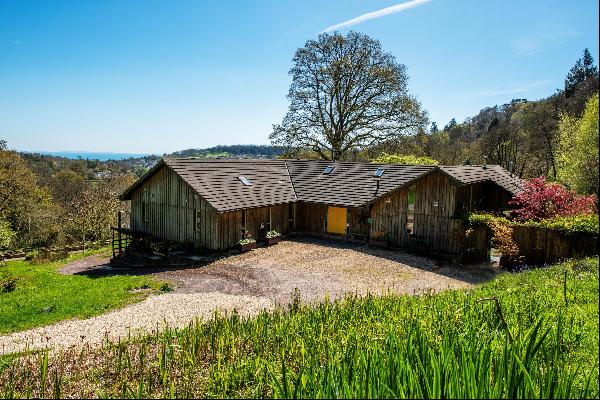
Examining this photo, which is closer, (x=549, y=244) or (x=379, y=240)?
(x=549, y=244)

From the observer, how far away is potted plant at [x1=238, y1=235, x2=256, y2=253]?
2369cm

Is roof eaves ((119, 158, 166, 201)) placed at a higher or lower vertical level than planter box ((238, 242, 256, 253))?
higher

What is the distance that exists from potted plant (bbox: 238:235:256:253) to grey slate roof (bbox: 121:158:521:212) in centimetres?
218

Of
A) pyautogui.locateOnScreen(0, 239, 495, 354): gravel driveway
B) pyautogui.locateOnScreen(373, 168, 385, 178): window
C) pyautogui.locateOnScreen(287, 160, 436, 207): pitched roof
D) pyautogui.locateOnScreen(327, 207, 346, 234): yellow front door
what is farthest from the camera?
pyautogui.locateOnScreen(327, 207, 346, 234): yellow front door

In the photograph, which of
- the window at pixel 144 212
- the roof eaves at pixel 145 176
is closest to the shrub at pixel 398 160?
the roof eaves at pixel 145 176

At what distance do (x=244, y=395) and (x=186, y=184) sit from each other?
778 inches

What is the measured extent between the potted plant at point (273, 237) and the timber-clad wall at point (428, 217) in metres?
6.33

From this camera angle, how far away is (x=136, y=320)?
1326 centimetres

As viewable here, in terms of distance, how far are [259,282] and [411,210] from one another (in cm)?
1145

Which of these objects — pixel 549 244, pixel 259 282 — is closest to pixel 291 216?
pixel 259 282

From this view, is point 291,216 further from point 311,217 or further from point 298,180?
point 298,180

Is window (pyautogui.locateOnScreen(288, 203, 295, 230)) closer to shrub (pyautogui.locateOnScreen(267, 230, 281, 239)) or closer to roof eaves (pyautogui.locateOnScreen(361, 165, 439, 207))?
shrub (pyautogui.locateOnScreen(267, 230, 281, 239))

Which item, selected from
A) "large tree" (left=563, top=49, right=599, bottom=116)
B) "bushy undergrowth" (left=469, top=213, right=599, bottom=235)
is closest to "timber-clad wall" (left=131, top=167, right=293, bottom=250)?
"bushy undergrowth" (left=469, top=213, right=599, bottom=235)

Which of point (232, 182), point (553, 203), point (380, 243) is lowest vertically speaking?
point (380, 243)
